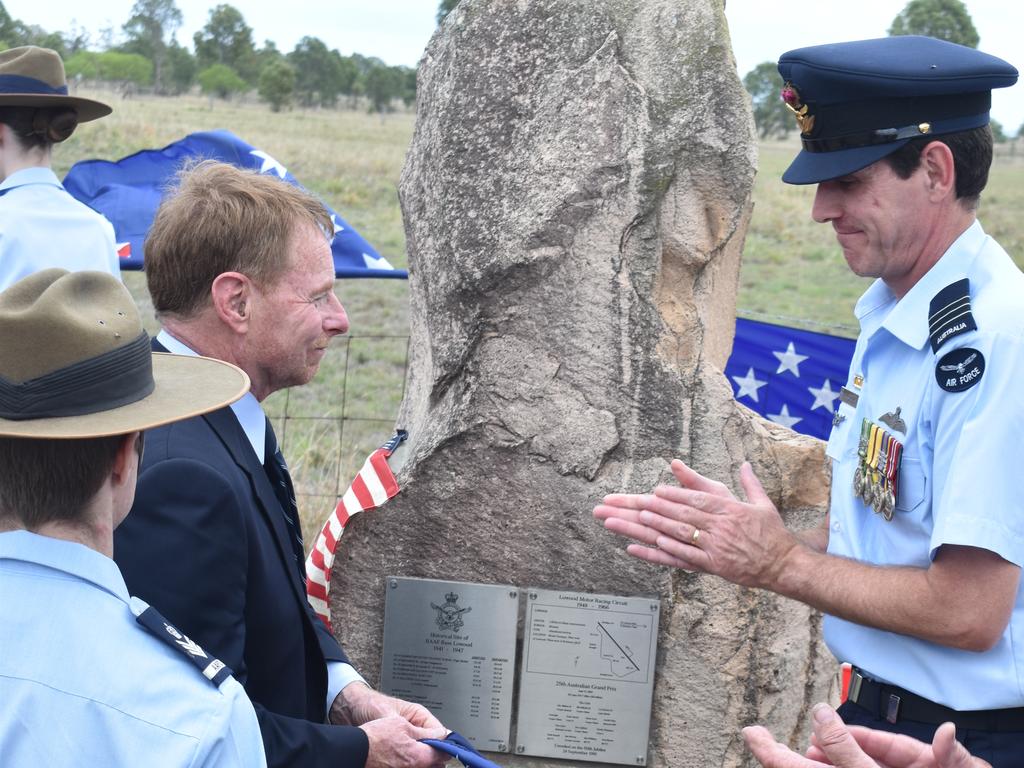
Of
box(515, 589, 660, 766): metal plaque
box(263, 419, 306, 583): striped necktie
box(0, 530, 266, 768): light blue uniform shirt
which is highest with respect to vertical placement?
box(0, 530, 266, 768): light blue uniform shirt

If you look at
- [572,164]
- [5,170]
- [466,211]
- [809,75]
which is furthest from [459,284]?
[5,170]

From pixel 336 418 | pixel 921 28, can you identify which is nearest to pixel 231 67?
pixel 921 28

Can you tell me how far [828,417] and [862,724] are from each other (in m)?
3.80

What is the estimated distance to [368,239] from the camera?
16766 mm

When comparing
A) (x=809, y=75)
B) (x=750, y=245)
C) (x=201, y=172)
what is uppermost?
(x=809, y=75)

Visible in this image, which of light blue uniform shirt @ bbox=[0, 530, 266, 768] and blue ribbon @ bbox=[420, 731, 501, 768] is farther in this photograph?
blue ribbon @ bbox=[420, 731, 501, 768]

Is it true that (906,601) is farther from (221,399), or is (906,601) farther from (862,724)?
(221,399)

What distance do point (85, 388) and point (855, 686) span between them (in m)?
1.81

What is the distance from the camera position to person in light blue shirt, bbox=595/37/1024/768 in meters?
2.24

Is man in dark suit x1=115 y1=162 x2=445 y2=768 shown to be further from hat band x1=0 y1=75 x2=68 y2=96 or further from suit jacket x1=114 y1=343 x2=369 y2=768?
hat band x1=0 y1=75 x2=68 y2=96

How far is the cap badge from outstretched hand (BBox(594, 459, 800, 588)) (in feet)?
2.71

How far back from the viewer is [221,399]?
1802mm

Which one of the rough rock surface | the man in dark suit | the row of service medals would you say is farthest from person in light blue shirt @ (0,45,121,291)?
the row of service medals

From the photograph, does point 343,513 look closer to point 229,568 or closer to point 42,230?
point 229,568
